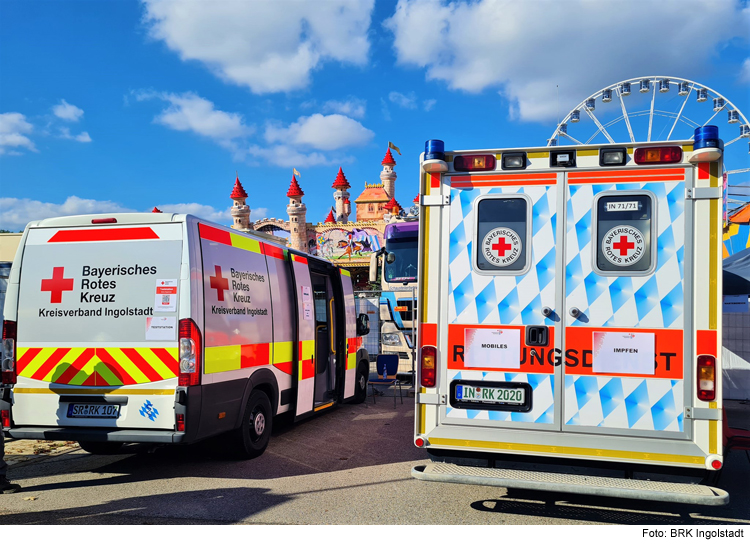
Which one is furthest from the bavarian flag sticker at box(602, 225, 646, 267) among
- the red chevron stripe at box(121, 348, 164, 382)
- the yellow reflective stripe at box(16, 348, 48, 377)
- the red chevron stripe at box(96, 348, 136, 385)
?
the yellow reflective stripe at box(16, 348, 48, 377)

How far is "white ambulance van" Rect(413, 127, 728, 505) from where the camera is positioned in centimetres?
437

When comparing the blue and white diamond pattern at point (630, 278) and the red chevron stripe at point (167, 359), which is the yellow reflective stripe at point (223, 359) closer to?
the red chevron stripe at point (167, 359)

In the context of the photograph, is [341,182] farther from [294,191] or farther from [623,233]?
[623,233]

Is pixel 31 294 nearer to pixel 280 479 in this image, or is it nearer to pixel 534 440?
pixel 280 479

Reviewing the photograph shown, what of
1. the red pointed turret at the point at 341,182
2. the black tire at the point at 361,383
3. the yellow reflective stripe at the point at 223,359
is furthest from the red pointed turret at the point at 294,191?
the yellow reflective stripe at the point at 223,359

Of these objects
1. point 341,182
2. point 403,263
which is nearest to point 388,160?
point 341,182

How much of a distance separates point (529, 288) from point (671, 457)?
1.58 meters

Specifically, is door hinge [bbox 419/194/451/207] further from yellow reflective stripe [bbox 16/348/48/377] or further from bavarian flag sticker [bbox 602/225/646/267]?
yellow reflective stripe [bbox 16/348/48/377]

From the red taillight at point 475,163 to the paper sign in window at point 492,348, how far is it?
1316mm

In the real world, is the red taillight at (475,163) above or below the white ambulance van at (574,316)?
above

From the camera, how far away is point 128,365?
569 centimetres

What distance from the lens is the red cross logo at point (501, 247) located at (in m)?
4.78

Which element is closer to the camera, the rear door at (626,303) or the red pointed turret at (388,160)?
the rear door at (626,303)

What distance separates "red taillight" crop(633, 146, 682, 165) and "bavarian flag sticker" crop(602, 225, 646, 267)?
52 cm
